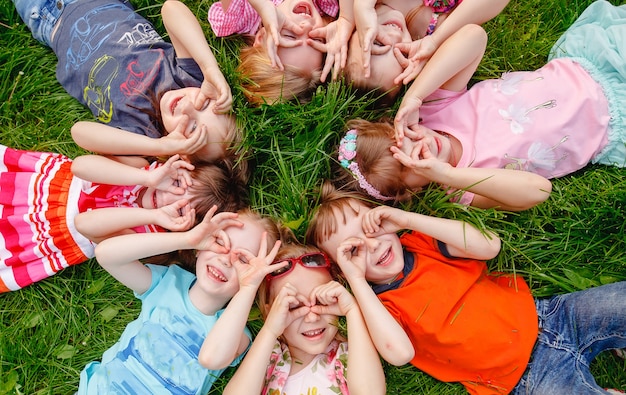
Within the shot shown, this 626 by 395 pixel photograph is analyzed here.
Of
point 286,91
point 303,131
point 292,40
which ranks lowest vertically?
point 303,131

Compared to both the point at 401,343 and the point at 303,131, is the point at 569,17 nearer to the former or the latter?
the point at 303,131

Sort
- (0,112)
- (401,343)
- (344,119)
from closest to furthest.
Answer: (401,343), (344,119), (0,112)

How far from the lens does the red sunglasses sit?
2.50 metres

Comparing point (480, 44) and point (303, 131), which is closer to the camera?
point (480, 44)

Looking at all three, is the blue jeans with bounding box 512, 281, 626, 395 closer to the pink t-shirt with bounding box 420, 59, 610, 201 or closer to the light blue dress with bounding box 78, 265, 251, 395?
the pink t-shirt with bounding box 420, 59, 610, 201

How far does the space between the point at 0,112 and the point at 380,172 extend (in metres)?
2.13

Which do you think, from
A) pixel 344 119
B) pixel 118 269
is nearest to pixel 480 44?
pixel 344 119

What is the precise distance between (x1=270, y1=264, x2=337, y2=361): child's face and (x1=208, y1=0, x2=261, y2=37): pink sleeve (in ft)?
4.25

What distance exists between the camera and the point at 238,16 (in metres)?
2.74

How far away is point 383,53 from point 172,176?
1.16m

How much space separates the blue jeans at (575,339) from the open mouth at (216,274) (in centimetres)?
150

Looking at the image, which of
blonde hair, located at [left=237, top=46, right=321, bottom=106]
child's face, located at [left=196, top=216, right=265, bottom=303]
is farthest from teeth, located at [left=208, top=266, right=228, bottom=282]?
blonde hair, located at [left=237, top=46, right=321, bottom=106]

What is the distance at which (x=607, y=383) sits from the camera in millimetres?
2666

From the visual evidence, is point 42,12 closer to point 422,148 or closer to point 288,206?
point 288,206
